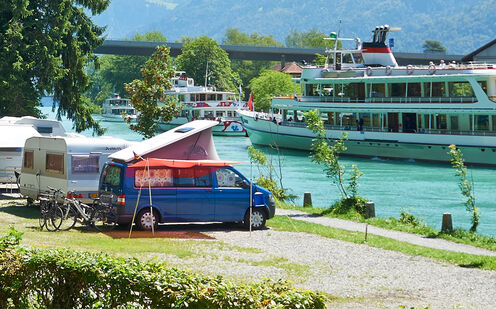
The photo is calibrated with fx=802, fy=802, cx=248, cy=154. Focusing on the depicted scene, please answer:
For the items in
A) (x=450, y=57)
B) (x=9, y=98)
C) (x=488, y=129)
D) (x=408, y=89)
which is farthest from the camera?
(x=450, y=57)

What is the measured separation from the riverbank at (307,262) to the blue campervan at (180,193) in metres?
0.43

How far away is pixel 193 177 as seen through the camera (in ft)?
64.3

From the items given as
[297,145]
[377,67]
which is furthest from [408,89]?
[297,145]

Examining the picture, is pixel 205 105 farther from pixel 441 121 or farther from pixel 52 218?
pixel 52 218

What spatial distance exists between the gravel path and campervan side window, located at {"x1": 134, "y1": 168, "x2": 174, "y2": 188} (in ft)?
7.01

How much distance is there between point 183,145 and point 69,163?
3.40 m

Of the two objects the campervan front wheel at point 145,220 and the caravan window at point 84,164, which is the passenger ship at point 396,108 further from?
the campervan front wheel at point 145,220

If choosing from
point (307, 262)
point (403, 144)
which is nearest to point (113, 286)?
point (307, 262)

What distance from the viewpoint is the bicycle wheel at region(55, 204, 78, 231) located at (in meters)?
18.7

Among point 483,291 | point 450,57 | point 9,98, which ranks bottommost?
point 483,291

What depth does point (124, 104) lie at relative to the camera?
484 ft

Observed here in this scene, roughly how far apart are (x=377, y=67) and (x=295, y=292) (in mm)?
54293

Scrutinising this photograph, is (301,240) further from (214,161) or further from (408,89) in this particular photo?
(408,89)

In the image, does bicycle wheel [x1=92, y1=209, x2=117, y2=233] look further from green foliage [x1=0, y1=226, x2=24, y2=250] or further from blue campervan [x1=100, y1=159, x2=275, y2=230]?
green foliage [x1=0, y1=226, x2=24, y2=250]
